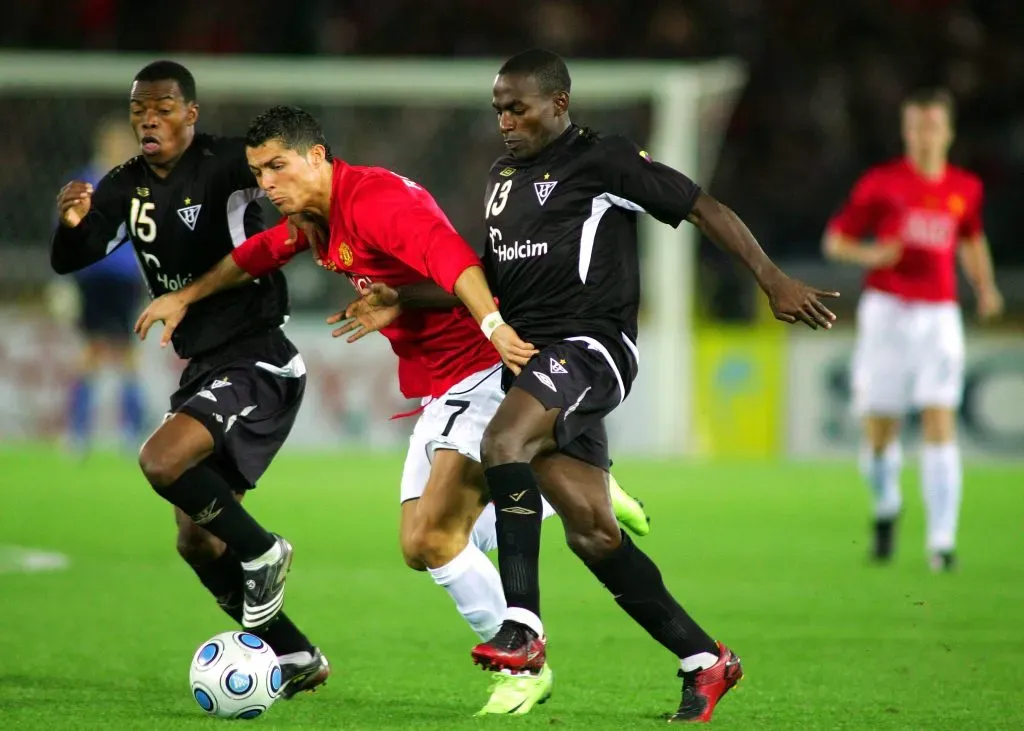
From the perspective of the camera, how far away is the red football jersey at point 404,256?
5.07m

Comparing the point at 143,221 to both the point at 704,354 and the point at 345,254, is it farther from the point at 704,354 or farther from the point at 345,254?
the point at 704,354

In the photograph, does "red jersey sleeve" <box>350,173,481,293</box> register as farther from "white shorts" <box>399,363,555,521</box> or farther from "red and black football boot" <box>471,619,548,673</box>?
"red and black football boot" <box>471,619,548,673</box>

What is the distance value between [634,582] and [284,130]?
1813 millimetres

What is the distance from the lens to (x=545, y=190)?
5.32 meters

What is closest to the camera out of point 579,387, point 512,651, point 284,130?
point 512,651

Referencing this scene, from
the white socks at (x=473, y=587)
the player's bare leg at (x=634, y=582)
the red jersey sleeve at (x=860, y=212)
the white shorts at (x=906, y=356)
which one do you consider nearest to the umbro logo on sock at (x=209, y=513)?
the white socks at (x=473, y=587)

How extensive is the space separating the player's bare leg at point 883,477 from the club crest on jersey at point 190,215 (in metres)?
4.90

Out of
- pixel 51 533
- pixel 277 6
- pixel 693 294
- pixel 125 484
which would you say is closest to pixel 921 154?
pixel 51 533

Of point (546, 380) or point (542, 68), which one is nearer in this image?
point (546, 380)

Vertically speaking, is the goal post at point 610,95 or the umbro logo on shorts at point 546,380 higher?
the goal post at point 610,95

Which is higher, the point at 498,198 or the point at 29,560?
the point at 498,198

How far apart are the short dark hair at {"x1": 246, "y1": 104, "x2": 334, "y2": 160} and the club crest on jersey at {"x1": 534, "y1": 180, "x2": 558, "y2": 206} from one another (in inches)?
29.3

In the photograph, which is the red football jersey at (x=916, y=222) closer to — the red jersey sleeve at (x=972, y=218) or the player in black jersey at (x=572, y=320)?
the red jersey sleeve at (x=972, y=218)

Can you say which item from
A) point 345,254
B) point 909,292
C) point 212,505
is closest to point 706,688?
point 212,505
